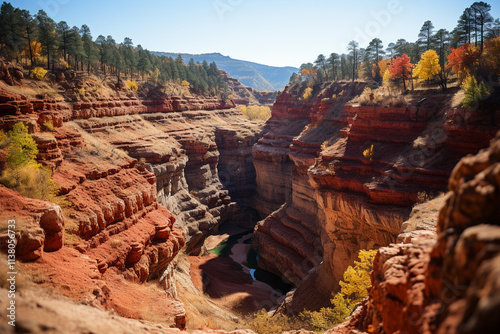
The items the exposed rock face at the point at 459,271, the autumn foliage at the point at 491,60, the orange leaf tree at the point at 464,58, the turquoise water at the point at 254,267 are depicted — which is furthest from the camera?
the turquoise water at the point at 254,267

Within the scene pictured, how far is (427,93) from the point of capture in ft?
101

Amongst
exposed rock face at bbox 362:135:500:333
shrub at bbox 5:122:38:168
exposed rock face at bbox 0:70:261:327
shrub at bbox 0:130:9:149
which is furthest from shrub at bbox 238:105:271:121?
exposed rock face at bbox 362:135:500:333

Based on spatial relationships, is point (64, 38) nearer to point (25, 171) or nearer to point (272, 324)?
point (25, 171)

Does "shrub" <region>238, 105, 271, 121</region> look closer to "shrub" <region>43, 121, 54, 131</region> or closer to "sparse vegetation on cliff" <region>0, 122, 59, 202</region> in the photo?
"shrub" <region>43, 121, 54, 131</region>

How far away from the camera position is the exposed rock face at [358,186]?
23.4m

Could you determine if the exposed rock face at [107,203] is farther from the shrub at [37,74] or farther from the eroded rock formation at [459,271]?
the eroded rock formation at [459,271]

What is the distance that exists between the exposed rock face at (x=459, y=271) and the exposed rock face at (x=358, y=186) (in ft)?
52.0

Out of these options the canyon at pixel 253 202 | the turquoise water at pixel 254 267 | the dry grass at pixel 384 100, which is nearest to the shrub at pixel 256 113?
the canyon at pixel 253 202

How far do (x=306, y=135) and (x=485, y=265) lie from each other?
43120mm

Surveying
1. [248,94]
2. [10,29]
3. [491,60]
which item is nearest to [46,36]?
[10,29]

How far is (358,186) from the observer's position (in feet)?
87.4

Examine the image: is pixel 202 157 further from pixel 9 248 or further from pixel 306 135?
pixel 9 248

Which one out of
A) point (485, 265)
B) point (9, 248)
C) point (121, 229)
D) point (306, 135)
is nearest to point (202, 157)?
point (306, 135)

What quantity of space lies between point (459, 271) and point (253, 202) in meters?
Answer: 54.9
